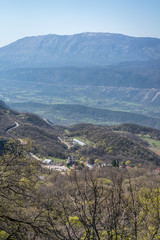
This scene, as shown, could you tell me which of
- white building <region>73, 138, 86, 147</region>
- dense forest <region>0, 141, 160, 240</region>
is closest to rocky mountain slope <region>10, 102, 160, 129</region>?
white building <region>73, 138, 86, 147</region>

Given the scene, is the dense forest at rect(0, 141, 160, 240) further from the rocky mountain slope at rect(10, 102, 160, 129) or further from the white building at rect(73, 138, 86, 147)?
the rocky mountain slope at rect(10, 102, 160, 129)

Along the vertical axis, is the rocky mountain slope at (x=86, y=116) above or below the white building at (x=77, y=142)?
below

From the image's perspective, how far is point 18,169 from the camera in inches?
312

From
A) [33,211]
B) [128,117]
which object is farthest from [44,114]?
[33,211]

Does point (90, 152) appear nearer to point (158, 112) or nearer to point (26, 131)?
point (26, 131)

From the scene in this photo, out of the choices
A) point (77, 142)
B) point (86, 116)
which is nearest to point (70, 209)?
point (77, 142)

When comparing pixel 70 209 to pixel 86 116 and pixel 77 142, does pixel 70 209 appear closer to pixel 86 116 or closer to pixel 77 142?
pixel 77 142

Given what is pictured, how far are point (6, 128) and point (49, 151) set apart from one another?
12.5 m

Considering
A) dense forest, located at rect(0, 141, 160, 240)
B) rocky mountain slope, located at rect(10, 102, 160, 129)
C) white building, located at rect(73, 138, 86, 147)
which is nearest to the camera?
dense forest, located at rect(0, 141, 160, 240)

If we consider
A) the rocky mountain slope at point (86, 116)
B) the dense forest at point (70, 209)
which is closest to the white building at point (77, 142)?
the dense forest at point (70, 209)

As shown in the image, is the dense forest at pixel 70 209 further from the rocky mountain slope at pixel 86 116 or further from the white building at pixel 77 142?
the rocky mountain slope at pixel 86 116

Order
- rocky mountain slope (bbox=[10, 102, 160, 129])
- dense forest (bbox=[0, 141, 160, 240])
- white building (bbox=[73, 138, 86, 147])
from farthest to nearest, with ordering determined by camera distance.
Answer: rocky mountain slope (bbox=[10, 102, 160, 129]) < white building (bbox=[73, 138, 86, 147]) < dense forest (bbox=[0, 141, 160, 240])

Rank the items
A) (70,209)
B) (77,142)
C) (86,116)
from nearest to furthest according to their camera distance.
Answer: (70,209) → (77,142) → (86,116)

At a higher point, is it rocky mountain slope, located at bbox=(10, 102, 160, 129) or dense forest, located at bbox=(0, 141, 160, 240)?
dense forest, located at bbox=(0, 141, 160, 240)
